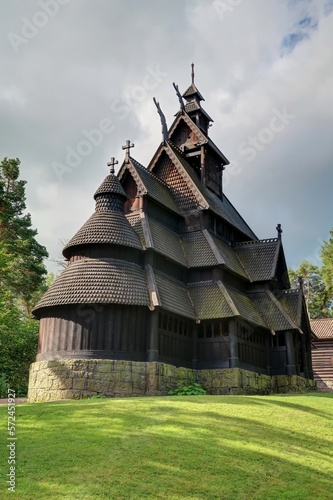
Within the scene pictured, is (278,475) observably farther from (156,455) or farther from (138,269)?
(138,269)

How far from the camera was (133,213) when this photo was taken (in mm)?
27969

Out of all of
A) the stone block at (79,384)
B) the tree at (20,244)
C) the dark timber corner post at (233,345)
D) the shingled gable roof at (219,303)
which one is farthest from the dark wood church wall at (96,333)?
the tree at (20,244)

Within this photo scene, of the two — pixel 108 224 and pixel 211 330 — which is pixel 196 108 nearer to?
pixel 108 224

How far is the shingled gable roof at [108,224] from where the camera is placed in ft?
79.2

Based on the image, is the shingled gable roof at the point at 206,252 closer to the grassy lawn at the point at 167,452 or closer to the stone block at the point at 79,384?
the stone block at the point at 79,384

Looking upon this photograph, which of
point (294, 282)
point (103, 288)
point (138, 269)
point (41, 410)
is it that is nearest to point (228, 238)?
point (138, 269)

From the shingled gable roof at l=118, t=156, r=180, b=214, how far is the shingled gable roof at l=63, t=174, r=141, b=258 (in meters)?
1.43

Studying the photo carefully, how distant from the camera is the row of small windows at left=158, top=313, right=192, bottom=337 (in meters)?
24.1

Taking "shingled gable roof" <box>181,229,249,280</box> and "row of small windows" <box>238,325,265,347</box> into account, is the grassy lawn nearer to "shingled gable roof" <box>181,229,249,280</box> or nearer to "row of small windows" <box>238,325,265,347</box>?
"row of small windows" <box>238,325,265,347</box>

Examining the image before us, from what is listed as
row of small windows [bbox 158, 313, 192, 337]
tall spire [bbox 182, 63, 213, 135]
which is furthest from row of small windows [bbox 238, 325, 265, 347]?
tall spire [bbox 182, 63, 213, 135]

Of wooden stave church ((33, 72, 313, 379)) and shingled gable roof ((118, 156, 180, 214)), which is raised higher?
shingled gable roof ((118, 156, 180, 214))

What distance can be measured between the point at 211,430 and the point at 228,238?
21.3m

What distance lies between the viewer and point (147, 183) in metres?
28.7

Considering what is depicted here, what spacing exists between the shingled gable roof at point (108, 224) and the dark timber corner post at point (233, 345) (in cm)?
609
